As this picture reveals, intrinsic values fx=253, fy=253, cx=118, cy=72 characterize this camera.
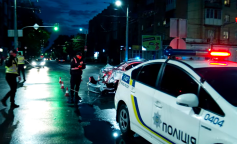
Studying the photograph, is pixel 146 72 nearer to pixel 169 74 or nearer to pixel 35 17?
pixel 169 74

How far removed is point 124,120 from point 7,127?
9.10 feet

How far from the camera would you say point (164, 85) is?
161 inches

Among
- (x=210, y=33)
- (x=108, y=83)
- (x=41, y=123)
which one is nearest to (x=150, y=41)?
(x=210, y=33)

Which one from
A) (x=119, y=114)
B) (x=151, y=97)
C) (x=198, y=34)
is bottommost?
(x=119, y=114)

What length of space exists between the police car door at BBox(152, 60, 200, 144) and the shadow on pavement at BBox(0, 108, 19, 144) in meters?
3.05

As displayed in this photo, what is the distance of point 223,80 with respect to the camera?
11.5 feet

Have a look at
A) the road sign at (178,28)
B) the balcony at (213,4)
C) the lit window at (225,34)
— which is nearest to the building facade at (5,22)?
the balcony at (213,4)

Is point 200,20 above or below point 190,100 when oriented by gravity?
above

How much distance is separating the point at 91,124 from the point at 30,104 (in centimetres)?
327

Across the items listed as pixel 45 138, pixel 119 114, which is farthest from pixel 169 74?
pixel 45 138

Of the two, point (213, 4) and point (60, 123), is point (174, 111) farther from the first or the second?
point (213, 4)

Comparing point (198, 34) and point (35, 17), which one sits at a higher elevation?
point (35, 17)

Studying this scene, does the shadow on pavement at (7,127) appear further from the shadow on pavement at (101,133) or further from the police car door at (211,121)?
the police car door at (211,121)

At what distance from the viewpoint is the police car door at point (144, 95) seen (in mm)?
4316
